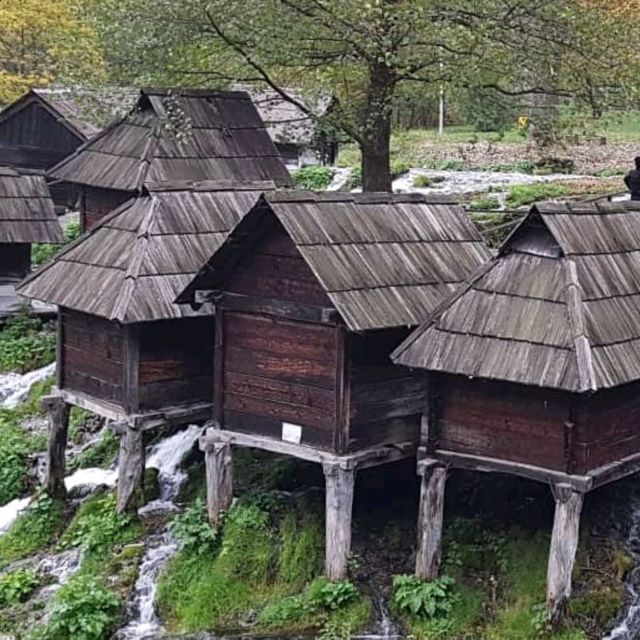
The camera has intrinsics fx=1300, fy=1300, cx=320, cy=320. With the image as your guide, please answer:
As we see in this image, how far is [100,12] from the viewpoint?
2269 centimetres

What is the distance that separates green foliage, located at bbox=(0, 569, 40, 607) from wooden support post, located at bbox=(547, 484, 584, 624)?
6.12 m

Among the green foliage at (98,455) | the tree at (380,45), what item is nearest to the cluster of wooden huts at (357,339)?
the green foliage at (98,455)

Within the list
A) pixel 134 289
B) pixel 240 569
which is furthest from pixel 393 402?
pixel 134 289

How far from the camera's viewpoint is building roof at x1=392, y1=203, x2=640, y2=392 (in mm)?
12078

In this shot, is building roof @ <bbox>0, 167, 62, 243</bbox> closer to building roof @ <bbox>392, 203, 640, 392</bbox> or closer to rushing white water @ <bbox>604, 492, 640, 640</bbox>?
building roof @ <bbox>392, 203, 640, 392</bbox>

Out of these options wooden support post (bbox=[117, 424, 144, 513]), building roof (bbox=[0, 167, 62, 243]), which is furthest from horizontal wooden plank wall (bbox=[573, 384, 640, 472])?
building roof (bbox=[0, 167, 62, 243])

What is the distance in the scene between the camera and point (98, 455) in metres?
18.3

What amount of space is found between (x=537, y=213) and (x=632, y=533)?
145 inches

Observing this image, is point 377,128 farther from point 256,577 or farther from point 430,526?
point 430,526

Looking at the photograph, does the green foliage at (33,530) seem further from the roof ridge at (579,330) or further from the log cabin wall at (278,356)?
the roof ridge at (579,330)

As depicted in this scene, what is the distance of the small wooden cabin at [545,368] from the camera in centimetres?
1221

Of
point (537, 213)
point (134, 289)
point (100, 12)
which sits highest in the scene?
point (100, 12)

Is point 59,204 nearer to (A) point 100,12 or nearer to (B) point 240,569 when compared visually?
(A) point 100,12

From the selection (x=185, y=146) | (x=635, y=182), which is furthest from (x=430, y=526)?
(x=185, y=146)
